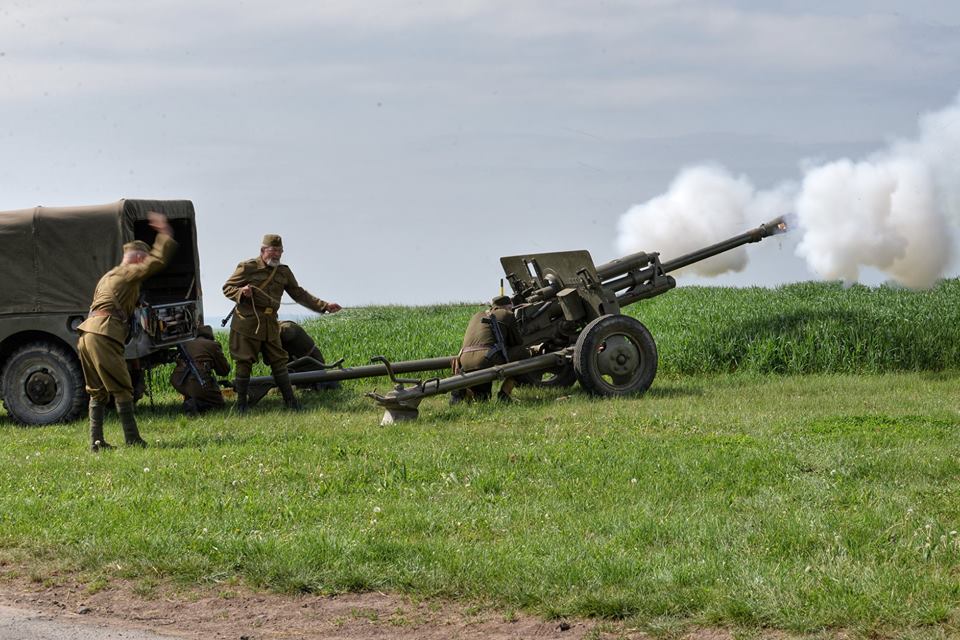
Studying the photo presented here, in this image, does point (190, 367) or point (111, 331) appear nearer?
point (111, 331)

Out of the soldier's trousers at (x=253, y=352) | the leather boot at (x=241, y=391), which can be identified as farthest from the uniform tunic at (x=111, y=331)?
the leather boot at (x=241, y=391)

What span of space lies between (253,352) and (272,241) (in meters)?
1.38

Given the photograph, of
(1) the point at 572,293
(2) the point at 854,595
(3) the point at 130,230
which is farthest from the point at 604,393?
(2) the point at 854,595

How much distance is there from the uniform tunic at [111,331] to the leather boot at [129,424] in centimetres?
7

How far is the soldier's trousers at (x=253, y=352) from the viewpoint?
48.9 ft

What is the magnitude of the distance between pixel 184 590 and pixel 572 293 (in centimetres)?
900

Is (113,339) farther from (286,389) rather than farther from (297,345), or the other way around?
(297,345)

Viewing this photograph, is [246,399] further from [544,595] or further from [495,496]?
[544,595]

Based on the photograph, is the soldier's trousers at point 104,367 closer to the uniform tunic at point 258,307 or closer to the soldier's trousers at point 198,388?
the uniform tunic at point 258,307

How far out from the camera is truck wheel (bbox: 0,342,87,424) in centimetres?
1484

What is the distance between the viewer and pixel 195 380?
49.9 ft

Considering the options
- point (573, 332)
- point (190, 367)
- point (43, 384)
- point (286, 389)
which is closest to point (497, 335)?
point (573, 332)

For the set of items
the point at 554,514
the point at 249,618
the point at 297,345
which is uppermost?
the point at 297,345

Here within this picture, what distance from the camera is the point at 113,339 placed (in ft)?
39.0
